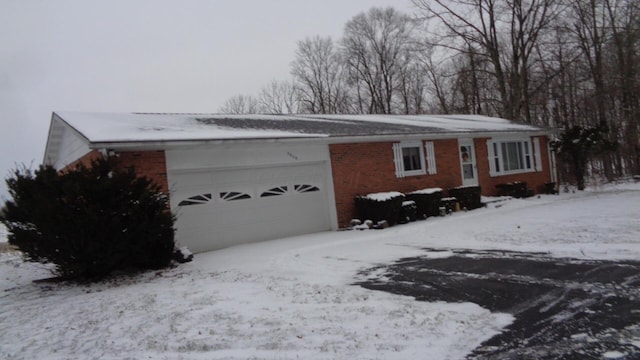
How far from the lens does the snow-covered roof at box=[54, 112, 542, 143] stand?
11.1 m

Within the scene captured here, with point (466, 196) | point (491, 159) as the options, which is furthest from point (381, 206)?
point (491, 159)

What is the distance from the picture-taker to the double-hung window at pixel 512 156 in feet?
61.5

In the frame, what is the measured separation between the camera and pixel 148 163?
10984 mm

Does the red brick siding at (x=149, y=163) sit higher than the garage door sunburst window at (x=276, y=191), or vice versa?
the red brick siding at (x=149, y=163)

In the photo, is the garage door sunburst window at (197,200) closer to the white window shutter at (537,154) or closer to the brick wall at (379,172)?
the brick wall at (379,172)

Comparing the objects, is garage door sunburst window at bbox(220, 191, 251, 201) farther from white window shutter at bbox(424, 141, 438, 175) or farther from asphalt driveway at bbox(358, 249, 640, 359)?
white window shutter at bbox(424, 141, 438, 175)

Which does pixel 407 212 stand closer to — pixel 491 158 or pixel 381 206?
pixel 381 206

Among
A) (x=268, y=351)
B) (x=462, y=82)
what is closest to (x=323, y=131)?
(x=268, y=351)

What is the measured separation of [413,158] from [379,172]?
187cm

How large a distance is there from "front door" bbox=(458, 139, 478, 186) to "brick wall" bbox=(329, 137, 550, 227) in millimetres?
250

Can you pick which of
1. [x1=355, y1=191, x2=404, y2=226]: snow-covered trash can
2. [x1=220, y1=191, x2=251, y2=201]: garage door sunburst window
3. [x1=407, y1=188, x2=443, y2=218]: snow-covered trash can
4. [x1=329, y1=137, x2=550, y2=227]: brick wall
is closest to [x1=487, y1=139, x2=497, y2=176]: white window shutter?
[x1=329, y1=137, x2=550, y2=227]: brick wall

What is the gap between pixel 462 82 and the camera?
110 ft

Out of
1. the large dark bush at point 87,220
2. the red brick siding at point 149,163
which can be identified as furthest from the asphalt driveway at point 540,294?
the red brick siding at point 149,163

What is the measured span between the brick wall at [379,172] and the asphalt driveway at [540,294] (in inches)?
226
